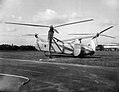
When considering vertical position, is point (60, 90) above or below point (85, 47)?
below

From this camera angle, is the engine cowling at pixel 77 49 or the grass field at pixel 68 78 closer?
the grass field at pixel 68 78

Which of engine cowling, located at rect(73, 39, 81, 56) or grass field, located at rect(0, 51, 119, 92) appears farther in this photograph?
engine cowling, located at rect(73, 39, 81, 56)

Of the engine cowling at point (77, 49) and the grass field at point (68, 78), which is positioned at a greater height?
the engine cowling at point (77, 49)

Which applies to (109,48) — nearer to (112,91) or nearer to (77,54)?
(77,54)

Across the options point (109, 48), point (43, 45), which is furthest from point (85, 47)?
point (109, 48)

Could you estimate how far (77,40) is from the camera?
→ 45.7 m

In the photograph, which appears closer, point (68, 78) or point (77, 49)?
point (68, 78)

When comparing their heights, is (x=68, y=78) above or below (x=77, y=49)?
below

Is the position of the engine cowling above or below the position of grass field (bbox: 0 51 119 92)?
above

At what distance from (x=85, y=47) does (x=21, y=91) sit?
35684mm

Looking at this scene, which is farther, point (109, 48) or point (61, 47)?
point (109, 48)

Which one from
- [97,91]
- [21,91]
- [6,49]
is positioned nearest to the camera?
[21,91]

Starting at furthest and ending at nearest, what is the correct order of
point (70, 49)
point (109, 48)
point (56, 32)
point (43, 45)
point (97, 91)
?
1. point (109, 48)
2. point (43, 45)
3. point (70, 49)
4. point (56, 32)
5. point (97, 91)

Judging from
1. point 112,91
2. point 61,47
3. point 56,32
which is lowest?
point 112,91
